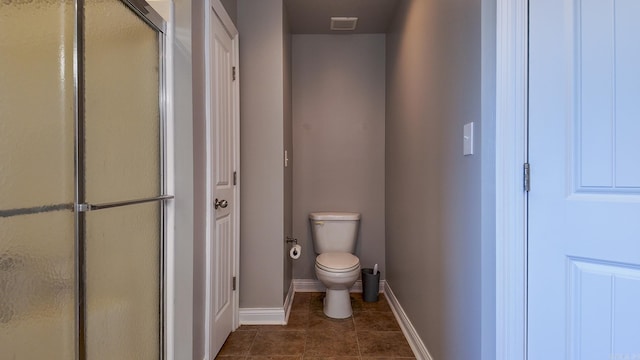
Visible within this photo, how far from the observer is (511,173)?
38.2 inches

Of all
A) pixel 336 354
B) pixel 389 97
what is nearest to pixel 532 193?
pixel 336 354

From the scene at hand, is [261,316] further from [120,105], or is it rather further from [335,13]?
[335,13]

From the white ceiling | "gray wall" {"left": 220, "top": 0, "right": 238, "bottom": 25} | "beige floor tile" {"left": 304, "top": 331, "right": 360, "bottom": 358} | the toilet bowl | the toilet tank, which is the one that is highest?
the white ceiling

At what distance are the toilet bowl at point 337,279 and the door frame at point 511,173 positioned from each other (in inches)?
48.4

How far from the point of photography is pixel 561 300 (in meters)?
0.93

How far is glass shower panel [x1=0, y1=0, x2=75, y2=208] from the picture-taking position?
759 millimetres

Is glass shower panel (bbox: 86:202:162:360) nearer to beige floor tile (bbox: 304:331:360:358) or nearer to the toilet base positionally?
beige floor tile (bbox: 304:331:360:358)

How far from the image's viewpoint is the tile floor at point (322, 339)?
1.75m

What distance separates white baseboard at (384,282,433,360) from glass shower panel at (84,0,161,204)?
5.32 ft

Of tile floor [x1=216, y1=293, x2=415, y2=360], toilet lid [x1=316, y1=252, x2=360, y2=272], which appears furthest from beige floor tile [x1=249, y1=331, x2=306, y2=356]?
toilet lid [x1=316, y1=252, x2=360, y2=272]

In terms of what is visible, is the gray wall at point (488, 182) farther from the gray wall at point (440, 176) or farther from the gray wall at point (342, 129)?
the gray wall at point (342, 129)

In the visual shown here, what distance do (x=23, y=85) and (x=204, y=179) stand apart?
2.77 feet

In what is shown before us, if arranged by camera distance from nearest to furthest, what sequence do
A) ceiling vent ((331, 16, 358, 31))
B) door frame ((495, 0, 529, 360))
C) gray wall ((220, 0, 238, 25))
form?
door frame ((495, 0, 529, 360)), gray wall ((220, 0, 238, 25)), ceiling vent ((331, 16, 358, 31))

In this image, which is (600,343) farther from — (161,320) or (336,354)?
(161,320)
